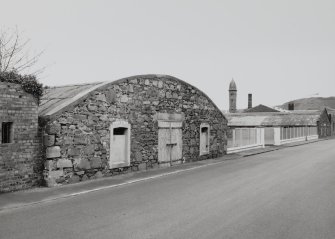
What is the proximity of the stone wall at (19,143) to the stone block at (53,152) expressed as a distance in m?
0.33

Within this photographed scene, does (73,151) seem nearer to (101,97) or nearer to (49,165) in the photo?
(49,165)

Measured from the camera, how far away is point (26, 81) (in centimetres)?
1098

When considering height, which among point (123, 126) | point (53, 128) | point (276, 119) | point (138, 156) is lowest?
point (138, 156)

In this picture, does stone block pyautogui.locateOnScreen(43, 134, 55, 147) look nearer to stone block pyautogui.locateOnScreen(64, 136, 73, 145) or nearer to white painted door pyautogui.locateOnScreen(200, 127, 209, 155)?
stone block pyautogui.locateOnScreen(64, 136, 73, 145)

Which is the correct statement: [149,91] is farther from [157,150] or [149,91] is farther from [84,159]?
[84,159]

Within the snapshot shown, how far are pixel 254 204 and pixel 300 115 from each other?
54092 mm

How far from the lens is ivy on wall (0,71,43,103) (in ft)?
34.8

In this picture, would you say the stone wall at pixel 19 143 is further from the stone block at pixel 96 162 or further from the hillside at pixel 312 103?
the hillside at pixel 312 103

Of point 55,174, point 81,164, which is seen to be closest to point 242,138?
point 81,164

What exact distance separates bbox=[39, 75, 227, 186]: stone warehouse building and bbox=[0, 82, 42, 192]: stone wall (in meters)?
0.40

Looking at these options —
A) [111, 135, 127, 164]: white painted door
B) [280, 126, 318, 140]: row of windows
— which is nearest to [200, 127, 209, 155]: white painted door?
[111, 135, 127, 164]: white painted door

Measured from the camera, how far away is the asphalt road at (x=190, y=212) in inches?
263

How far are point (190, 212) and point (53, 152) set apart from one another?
564 centimetres

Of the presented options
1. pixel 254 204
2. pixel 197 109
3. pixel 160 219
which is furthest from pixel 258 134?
pixel 160 219
